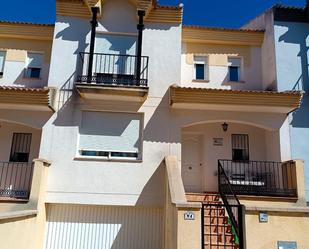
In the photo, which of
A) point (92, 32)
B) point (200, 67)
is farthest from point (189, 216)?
point (200, 67)

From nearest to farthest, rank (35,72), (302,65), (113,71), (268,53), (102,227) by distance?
(102,227), (113,71), (302,65), (268,53), (35,72)

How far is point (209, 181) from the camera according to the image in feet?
40.1

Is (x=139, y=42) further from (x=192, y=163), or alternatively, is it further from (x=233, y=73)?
(x=192, y=163)

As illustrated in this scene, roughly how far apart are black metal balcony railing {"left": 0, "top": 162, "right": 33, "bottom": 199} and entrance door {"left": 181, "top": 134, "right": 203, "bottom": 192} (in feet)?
20.2

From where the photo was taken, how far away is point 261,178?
11828 mm

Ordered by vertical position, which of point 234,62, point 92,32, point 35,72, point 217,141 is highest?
point 234,62

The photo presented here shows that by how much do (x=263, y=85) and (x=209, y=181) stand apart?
498 centimetres

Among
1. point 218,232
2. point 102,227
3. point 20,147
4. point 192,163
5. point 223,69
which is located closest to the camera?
point 218,232

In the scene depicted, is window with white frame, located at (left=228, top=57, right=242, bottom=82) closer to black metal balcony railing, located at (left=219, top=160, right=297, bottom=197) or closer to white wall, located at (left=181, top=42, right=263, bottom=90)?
white wall, located at (left=181, top=42, right=263, bottom=90)

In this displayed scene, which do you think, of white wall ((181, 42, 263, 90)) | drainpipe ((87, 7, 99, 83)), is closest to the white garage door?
drainpipe ((87, 7, 99, 83))

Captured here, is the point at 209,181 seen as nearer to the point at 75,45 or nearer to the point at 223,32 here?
the point at 223,32

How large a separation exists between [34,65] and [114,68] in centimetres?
412

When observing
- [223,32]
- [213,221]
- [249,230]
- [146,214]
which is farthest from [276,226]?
[223,32]

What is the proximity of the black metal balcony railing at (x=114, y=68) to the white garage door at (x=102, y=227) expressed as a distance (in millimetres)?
4810
